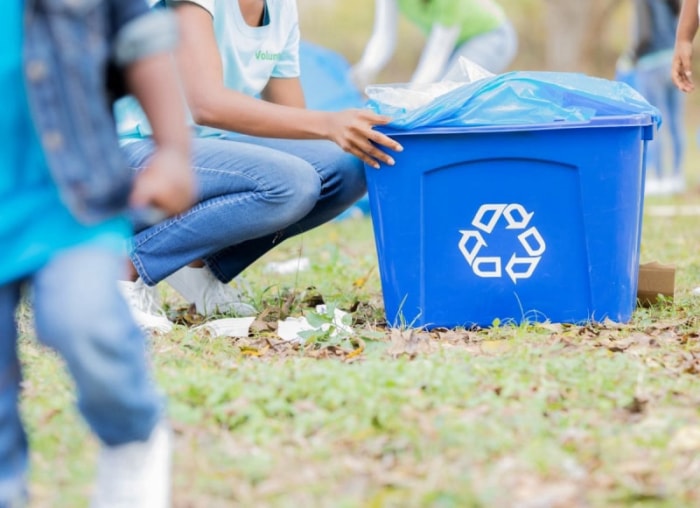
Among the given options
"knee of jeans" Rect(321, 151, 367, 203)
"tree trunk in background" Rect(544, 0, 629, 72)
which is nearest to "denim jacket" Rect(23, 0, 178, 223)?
"knee of jeans" Rect(321, 151, 367, 203)

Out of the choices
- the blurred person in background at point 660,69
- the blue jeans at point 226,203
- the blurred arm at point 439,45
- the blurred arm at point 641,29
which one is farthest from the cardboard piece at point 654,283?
the blurred arm at point 641,29

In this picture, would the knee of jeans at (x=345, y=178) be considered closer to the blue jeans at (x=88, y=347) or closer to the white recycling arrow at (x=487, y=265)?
the white recycling arrow at (x=487, y=265)

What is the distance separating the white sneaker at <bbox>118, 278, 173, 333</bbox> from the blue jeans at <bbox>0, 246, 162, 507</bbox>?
143cm

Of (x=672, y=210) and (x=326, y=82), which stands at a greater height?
(x=326, y=82)

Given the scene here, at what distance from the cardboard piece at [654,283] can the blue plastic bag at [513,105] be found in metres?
0.69

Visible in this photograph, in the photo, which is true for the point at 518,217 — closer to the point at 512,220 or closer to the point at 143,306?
the point at 512,220

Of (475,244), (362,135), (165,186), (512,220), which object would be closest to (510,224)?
(512,220)

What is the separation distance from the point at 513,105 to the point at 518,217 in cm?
32

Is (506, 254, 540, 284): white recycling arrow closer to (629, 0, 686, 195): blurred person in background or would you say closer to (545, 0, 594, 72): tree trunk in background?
(629, 0, 686, 195): blurred person in background

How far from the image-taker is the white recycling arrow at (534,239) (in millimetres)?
A: 3268

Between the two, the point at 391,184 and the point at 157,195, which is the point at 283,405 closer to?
the point at 157,195

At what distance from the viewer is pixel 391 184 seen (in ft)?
10.8

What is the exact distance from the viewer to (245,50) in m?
3.54

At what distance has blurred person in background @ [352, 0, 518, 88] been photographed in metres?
6.10
